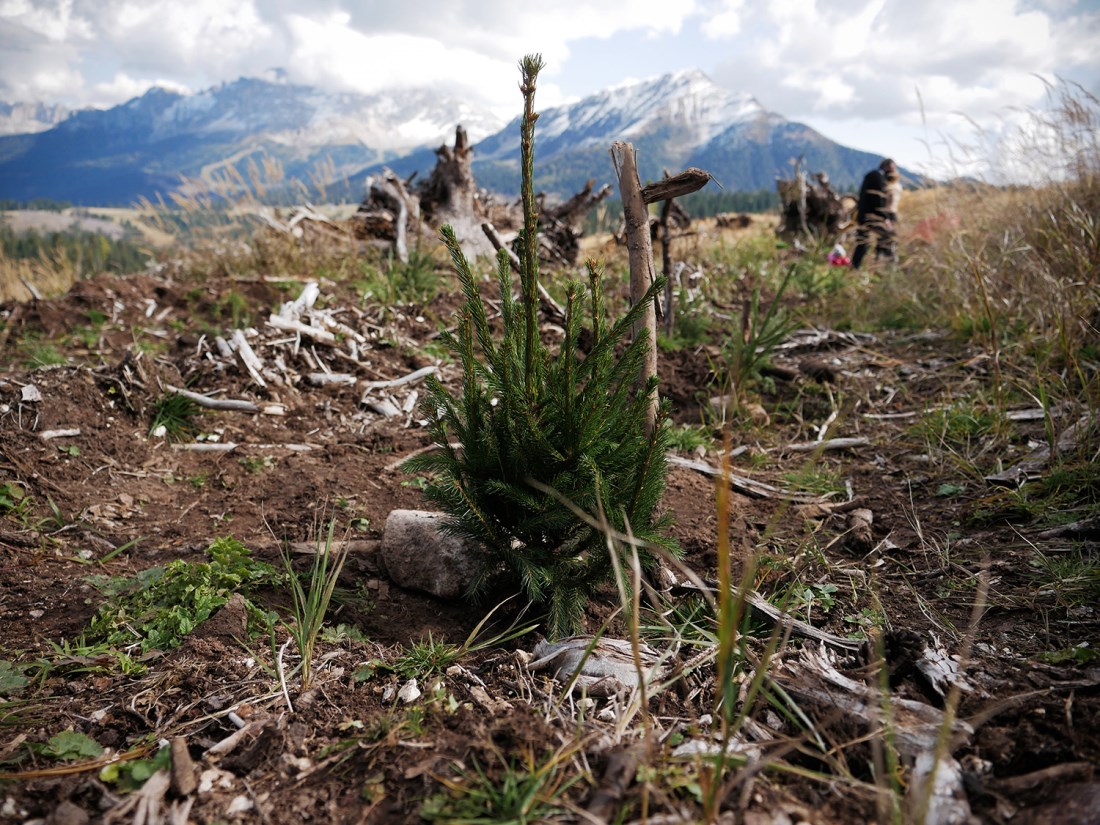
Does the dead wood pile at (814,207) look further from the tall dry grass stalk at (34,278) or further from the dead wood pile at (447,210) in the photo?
the tall dry grass stalk at (34,278)

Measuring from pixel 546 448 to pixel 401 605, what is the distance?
1.00 meters

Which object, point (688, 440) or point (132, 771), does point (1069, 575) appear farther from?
point (132, 771)

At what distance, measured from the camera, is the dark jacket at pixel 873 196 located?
1035 cm

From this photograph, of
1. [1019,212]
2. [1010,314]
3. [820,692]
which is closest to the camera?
[820,692]

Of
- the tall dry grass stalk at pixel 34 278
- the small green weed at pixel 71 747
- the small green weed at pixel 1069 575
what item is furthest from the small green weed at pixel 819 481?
the tall dry grass stalk at pixel 34 278

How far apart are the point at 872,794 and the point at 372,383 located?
4.41 m

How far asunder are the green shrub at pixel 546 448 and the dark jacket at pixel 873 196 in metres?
10.4

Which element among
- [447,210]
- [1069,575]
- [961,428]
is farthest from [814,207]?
[1069,575]

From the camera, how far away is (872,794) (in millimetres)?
1312

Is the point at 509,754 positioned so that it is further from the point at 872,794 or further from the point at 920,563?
the point at 920,563

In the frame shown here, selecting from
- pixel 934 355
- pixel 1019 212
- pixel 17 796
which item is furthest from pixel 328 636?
pixel 1019 212

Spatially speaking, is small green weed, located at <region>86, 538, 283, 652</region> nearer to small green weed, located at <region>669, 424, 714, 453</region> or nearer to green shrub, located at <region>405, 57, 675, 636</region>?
green shrub, located at <region>405, 57, 675, 636</region>

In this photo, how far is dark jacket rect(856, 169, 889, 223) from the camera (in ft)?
34.0

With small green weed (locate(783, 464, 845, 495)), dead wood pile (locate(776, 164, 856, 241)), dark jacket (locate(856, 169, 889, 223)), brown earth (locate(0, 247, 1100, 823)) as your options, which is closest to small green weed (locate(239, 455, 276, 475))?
brown earth (locate(0, 247, 1100, 823))
